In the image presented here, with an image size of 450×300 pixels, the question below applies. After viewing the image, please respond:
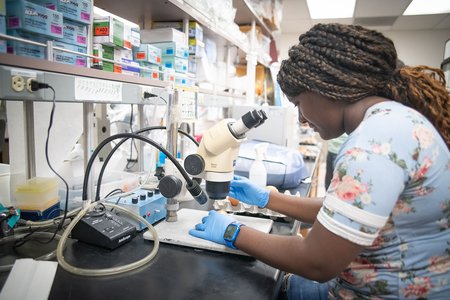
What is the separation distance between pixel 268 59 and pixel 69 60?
2843 millimetres

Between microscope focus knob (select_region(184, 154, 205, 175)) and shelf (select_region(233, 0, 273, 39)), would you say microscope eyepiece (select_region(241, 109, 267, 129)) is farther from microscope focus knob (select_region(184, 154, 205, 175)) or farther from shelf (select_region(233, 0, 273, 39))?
shelf (select_region(233, 0, 273, 39))

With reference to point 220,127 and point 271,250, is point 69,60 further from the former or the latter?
point 271,250

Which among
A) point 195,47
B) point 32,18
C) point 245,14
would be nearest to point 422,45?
point 245,14

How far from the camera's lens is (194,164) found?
3.34 ft

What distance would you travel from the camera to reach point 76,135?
1488mm

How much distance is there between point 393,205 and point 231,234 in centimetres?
43

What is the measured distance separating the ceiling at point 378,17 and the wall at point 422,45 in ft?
0.60

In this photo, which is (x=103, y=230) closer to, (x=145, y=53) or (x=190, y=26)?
(x=145, y=53)

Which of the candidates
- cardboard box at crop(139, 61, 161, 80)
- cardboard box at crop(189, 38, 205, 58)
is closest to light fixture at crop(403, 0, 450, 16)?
cardboard box at crop(189, 38, 205, 58)

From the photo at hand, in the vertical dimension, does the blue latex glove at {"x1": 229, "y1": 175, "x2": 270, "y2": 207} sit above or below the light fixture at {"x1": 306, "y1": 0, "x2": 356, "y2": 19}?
below

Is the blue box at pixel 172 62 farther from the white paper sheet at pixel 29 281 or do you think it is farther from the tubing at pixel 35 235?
the white paper sheet at pixel 29 281

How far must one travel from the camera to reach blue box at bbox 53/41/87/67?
1.01m

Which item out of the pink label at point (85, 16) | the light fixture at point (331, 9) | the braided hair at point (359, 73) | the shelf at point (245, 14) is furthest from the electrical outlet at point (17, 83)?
the light fixture at point (331, 9)

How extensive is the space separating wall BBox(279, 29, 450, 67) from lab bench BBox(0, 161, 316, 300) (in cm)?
631
